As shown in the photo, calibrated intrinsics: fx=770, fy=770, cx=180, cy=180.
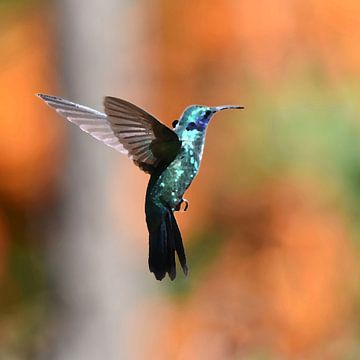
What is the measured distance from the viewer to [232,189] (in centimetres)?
296

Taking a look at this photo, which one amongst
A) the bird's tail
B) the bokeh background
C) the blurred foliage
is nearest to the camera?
the bird's tail

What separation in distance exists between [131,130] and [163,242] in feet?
0.17

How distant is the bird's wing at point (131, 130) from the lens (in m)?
0.30

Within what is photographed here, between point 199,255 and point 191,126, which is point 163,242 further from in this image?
point 199,255

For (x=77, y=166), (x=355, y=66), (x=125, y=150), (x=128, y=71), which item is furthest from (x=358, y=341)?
(x=125, y=150)

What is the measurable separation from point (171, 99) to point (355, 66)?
0.80m

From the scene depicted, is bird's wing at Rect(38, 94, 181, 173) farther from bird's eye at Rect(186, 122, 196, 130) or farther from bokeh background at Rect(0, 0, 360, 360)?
bokeh background at Rect(0, 0, 360, 360)

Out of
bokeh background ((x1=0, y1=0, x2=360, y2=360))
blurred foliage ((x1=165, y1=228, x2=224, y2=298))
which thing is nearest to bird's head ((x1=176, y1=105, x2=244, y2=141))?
bokeh background ((x1=0, y1=0, x2=360, y2=360))

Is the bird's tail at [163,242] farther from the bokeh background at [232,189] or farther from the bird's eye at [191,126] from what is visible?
the bokeh background at [232,189]

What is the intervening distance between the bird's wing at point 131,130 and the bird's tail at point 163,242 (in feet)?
0.07

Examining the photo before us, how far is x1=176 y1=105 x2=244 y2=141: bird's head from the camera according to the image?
28 cm

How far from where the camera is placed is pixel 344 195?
2.85 meters

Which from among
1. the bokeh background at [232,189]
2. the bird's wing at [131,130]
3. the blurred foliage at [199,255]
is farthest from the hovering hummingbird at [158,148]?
the blurred foliage at [199,255]

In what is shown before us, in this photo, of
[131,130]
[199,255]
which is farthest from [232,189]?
[131,130]
